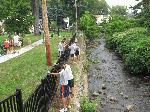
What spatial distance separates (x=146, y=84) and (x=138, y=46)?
16.0 ft

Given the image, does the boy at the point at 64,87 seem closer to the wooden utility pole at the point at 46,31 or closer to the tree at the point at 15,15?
the wooden utility pole at the point at 46,31

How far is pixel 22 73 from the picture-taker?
23281 mm

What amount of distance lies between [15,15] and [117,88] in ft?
64.5

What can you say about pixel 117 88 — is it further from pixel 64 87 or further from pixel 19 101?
pixel 19 101

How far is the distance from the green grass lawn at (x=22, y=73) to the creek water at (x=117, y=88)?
3.75 m

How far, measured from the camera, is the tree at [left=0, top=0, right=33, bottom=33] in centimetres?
4047

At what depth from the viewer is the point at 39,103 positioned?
12.4 metres

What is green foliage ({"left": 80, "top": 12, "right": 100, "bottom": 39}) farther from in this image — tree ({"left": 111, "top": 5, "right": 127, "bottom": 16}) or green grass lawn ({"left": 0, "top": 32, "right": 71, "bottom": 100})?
tree ({"left": 111, "top": 5, "right": 127, "bottom": 16})

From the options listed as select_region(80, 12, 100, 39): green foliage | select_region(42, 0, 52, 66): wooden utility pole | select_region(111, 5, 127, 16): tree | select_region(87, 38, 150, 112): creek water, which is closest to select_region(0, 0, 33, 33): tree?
select_region(87, 38, 150, 112): creek water

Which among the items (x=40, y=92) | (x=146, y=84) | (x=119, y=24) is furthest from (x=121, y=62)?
(x=40, y=92)

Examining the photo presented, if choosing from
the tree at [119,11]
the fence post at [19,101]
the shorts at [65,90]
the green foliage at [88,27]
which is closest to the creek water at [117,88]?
the shorts at [65,90]

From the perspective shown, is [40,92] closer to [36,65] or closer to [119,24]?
[36,65]

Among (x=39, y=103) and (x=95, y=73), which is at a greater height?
(x=39, y=103)

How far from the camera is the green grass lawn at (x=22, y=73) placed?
18.7 m
